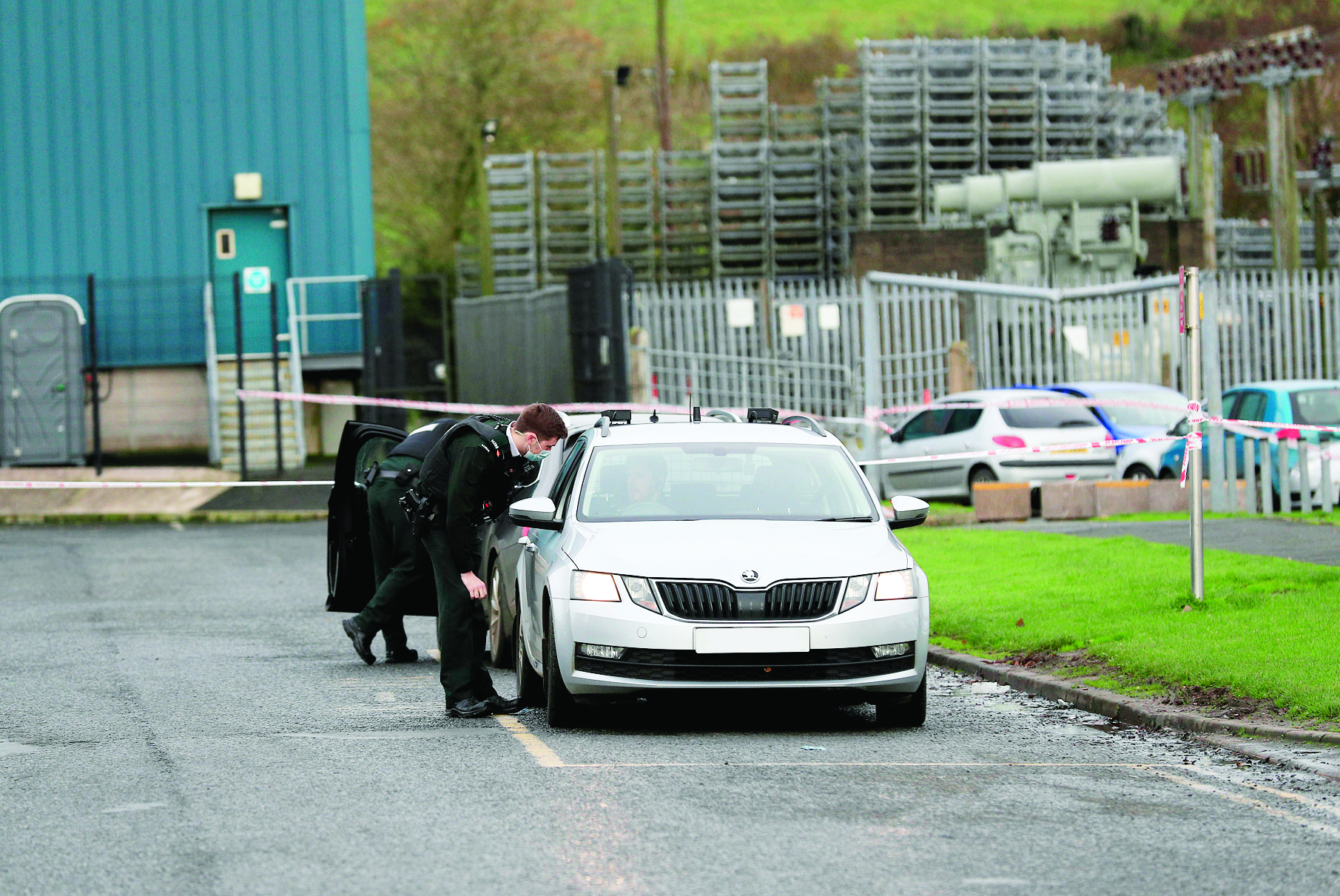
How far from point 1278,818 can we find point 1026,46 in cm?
4395

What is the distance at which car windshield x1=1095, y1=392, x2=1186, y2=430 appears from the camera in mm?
23141

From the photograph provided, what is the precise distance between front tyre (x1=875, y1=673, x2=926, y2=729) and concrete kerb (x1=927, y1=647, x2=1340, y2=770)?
1017 millimetres

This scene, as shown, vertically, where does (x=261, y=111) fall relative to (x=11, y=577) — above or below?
above

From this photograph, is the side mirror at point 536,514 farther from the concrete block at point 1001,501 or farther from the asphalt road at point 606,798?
the concrete block at point 1001,501

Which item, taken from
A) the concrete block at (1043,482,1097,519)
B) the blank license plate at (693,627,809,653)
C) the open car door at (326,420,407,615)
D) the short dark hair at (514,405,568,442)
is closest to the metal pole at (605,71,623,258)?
the concrete block at (1043,482,1097,519)

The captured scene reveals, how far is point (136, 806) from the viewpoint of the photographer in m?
7.34

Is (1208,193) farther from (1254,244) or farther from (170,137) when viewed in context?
(1254,244)

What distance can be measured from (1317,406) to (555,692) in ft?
45.0

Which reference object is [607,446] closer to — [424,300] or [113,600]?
[113,600]

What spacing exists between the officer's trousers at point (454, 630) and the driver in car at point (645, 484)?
0.88 m

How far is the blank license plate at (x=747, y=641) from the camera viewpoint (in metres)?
8.86

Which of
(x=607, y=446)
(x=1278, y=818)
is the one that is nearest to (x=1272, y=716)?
(x=1278, y=818)

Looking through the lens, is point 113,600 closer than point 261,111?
Yes

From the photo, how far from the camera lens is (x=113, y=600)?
16.2m
